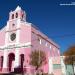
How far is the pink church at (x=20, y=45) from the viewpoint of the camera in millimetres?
49094

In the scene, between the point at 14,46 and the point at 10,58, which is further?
the point at 10,58

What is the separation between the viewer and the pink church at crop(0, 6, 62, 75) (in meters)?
49.1

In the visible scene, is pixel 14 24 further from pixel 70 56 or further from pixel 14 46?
pixel 70 56

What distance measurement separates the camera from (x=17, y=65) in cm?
4981

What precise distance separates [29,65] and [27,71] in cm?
164

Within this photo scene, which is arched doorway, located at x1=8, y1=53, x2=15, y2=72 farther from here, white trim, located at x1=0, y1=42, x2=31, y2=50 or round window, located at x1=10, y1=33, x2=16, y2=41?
round window, located at x1=10, y1=33, x2=16, y2=41

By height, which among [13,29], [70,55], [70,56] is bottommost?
[70,56]

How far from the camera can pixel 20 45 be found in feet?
167

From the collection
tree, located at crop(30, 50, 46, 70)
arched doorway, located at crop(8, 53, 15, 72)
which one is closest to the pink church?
arched doorway, located at crop(8, 53, 15, 72)

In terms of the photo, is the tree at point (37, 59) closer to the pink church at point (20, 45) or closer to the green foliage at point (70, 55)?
the pink church at point (20, 45)

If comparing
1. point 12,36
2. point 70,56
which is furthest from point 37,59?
point 12,36

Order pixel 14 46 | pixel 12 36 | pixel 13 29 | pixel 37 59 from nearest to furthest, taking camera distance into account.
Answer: pixel 37 59, pixel 14 46, pixel 12 36, pixel 13 29

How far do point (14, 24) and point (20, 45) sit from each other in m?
7.72

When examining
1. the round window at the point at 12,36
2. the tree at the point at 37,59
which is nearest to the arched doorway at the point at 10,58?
the round window at the point at 12,36
